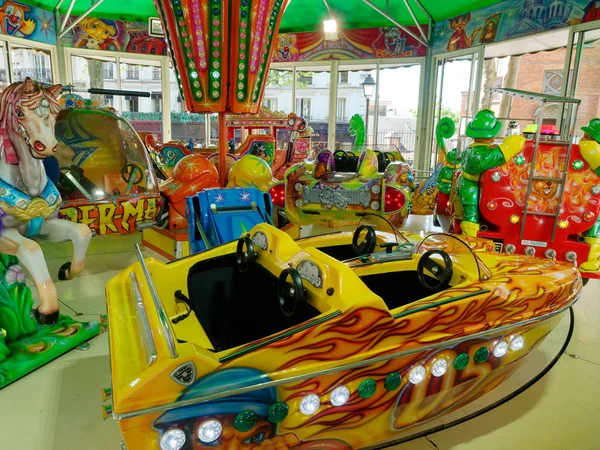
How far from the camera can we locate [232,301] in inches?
88.5

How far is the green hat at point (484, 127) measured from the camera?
3766 mm

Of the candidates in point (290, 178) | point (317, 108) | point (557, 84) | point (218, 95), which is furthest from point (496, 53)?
point (218, 95)

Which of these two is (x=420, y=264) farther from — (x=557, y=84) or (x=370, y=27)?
(x=370, y=27)

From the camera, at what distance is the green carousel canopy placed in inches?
328

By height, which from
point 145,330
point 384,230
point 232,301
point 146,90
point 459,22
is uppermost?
point 459,22

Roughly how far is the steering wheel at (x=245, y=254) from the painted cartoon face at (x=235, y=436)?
2.67 ft

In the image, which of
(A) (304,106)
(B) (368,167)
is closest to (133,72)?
(A) (304,106)

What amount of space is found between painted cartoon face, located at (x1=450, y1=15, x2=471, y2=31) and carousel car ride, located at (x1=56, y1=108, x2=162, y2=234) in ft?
22.0

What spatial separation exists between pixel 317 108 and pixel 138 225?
286 inches

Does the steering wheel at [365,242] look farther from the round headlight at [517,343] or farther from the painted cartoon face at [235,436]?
the painted cartoon face at [235,436]

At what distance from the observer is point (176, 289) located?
7.38 ft

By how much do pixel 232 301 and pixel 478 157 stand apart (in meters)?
2.32

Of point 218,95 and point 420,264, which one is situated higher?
point 218,95

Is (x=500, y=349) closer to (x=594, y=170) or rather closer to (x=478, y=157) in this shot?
(x=478, y=157)
